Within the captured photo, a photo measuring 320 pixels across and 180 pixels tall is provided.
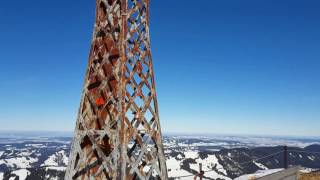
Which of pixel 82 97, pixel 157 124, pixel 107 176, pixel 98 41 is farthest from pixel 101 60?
pixel 107 176

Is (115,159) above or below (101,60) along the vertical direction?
below

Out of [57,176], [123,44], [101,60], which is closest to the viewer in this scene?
[123,44]

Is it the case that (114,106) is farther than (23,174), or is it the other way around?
(23,174)

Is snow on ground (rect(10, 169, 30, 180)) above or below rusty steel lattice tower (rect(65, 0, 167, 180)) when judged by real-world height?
below

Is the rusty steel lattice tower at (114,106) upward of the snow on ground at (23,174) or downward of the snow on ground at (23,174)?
upward

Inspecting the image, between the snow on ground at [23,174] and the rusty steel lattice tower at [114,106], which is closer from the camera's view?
the rusty steel lattice tower at [114,106]

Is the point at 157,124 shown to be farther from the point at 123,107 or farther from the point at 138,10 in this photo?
the point at 138,10

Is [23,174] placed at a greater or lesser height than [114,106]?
lesser

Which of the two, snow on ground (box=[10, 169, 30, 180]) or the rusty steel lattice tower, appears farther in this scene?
snow on ground (box=[10, 169, 30, 180])
